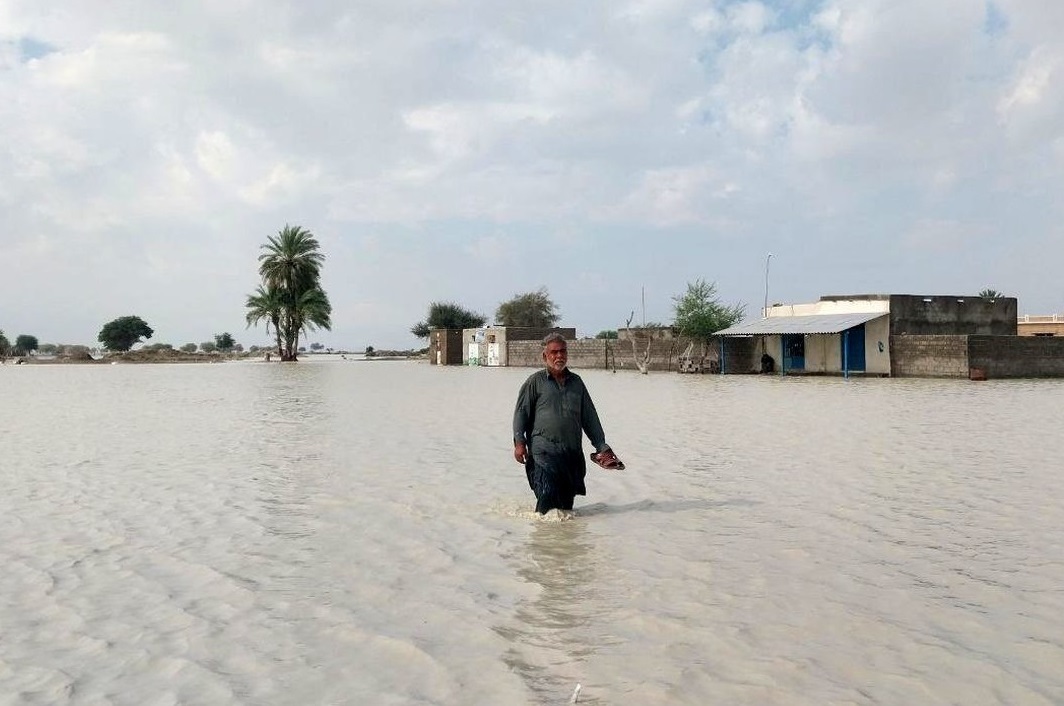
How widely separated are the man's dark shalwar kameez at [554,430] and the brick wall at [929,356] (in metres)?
24.6

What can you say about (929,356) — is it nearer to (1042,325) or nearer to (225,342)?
(1042,325)

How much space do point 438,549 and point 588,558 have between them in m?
1.00

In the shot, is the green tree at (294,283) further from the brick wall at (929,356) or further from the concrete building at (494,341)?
the brick wall at (929,356)

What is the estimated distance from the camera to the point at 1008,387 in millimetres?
23891

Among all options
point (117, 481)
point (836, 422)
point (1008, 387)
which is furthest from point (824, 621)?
point (1008, 387)

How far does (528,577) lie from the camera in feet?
16.8

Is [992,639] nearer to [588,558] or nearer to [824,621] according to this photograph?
[824,621]

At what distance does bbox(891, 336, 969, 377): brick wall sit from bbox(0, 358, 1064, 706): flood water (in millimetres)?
18017

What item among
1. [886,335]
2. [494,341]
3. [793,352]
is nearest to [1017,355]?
[886,335]

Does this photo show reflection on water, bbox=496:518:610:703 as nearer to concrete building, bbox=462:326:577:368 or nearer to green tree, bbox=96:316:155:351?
concrete building, bbox=462:326:577:368

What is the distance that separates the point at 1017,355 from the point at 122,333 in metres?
96.9

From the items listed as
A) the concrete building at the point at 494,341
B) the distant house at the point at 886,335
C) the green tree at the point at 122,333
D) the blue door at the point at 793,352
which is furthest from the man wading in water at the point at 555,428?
the green tree at the point at 122,333

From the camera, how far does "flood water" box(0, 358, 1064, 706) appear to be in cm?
353

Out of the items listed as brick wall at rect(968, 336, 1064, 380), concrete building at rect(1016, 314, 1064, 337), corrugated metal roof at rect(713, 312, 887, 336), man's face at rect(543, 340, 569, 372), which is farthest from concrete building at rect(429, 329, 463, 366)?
man's face at rect(543, 340, 569, 372)
